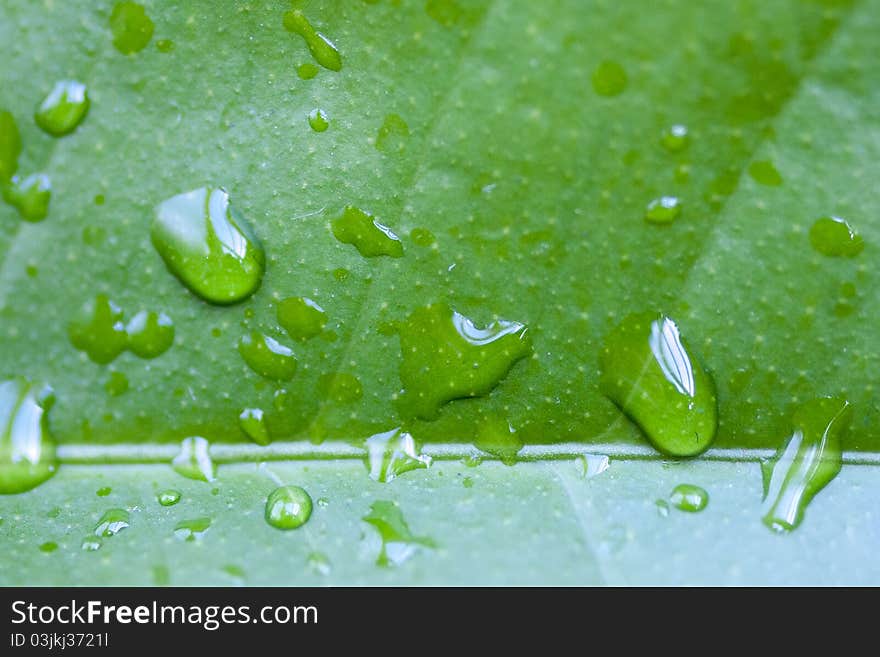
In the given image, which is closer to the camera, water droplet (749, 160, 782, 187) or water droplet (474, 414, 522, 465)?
water droplet (749, 160, 782, 187)

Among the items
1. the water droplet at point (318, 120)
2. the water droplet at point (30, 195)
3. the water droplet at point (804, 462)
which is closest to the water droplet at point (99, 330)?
the water droplet at point (30, 195)

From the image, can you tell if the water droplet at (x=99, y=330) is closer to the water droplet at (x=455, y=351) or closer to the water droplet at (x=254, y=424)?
the water droplet at (x=254, y=424)

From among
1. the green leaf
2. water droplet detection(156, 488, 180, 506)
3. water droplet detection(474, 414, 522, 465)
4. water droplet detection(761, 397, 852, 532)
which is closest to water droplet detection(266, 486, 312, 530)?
the green leaf

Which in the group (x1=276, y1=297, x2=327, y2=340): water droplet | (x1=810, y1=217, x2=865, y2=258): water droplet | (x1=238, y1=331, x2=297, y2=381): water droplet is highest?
(x1=810, y1=217, x2=865, y2=258): water droplet

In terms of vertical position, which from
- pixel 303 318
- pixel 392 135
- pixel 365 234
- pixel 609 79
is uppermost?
pixel 609 79

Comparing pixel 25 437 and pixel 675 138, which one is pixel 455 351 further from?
pixel 25 437

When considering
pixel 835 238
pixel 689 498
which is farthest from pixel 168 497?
pixel 835 238

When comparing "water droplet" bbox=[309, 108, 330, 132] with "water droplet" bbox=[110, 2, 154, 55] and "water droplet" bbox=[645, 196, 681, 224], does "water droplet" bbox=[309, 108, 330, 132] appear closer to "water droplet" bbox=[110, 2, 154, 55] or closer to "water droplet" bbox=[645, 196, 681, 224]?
"water droplet" bbox=[110, 2, 154, 55]
